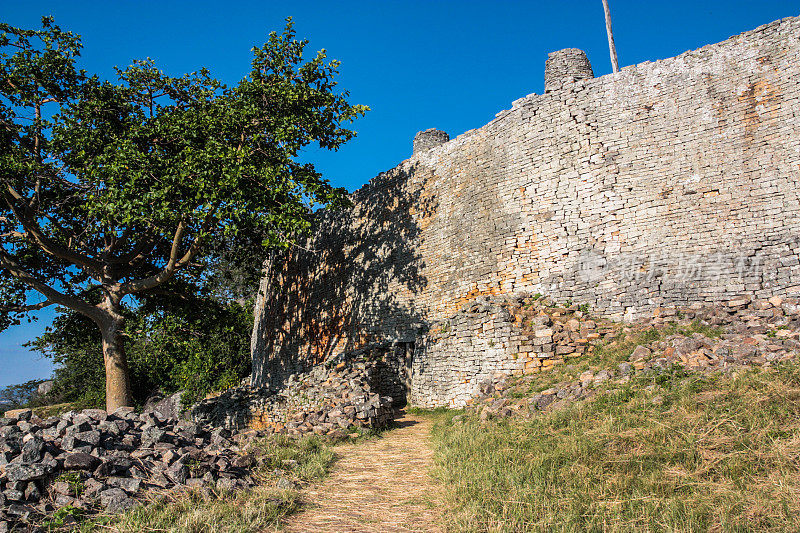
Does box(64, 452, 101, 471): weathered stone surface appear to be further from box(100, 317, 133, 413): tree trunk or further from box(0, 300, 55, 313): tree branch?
box(0, 300, 55, 313): tree branch

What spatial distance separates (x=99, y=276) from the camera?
537 inches

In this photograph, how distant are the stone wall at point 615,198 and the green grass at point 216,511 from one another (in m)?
6.64

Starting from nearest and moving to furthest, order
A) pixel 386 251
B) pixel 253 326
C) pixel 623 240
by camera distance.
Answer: pixel 623 240, pixel 386 251, pixel 253 326

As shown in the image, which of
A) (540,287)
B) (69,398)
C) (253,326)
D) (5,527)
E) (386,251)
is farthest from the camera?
(69,398)

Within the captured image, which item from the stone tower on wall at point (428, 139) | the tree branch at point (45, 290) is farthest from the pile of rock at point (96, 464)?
the stone tower on wall at point (428, 139)

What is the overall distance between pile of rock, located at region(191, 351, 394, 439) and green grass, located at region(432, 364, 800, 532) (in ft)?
10.5

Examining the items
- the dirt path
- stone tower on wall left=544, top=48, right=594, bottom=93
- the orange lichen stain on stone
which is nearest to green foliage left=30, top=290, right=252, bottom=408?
the dirt path

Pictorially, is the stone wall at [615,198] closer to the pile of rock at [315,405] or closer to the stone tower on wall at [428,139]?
the stone tower on wall at [428,139]

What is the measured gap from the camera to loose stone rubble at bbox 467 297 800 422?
7159 millimetres

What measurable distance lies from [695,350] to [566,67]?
8.96 metres

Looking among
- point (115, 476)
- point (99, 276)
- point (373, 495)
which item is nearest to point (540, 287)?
point (373, 495)

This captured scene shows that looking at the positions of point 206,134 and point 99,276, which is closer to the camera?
point 206,134

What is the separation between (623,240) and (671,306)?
190 centimetres

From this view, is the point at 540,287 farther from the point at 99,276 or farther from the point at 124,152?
the point at 99,276
